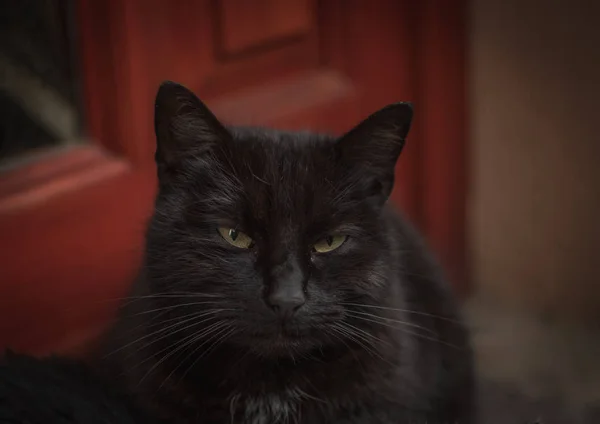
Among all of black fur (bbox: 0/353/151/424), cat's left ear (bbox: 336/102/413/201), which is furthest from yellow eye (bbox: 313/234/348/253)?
black fur (bbox: 0/353/151/424)

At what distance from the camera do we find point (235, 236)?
3.64 feet

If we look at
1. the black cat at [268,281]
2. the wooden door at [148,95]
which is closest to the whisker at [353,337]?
the black cat at [268,281]

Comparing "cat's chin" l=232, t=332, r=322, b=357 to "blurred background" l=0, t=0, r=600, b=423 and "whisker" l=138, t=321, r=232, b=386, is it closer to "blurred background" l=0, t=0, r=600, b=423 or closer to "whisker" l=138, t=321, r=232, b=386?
"whisker" l=138, t=321, r=232, b=386

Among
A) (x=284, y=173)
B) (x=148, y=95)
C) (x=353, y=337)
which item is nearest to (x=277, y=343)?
(x=353, y=337)

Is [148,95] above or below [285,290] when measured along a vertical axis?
above

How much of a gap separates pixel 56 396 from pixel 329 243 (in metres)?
0.43

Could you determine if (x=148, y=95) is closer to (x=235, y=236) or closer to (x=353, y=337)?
(x=235, y=236)

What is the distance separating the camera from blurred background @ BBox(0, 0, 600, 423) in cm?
147

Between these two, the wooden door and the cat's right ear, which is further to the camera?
the wooden door

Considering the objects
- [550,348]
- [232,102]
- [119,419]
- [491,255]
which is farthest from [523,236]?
[119,419]

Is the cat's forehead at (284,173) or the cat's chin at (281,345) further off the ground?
the cat's forehead at (284,173)

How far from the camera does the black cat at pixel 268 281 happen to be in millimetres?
1078

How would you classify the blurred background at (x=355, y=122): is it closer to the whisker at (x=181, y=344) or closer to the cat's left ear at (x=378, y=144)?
the whisker at (x=181, y=344)

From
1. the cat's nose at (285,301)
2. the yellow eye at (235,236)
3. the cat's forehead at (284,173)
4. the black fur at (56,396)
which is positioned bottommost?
the black fur at (56,396)
